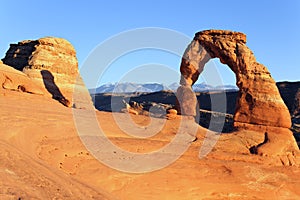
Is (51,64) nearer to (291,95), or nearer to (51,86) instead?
(51,86)

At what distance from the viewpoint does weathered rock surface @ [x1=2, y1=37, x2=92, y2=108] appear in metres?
27.5

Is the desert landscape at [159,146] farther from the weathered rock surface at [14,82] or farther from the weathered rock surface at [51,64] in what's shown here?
the weathered rock surface at [51,64]

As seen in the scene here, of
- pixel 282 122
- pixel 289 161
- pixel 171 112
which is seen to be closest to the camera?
pixel 289 161

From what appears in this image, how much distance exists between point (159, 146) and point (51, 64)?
17.4 m

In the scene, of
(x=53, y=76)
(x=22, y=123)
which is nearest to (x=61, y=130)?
(x=22, y=123)

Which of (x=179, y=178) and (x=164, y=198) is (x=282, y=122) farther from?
(x=164, y=198)

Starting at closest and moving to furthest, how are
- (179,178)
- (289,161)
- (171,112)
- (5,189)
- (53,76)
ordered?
(5,189)
(179,178)
(289,161)
(171,112)
(53,76)

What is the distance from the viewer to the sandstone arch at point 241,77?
65.3 feet

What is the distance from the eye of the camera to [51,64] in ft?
94.5

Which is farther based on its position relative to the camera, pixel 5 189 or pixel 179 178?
pixel 179 178

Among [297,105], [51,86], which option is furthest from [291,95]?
[51,86]

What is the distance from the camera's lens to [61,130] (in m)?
14.1

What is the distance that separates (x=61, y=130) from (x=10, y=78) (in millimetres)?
9670

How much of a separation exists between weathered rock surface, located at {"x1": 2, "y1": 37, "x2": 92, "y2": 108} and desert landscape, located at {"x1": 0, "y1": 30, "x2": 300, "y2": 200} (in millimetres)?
187
